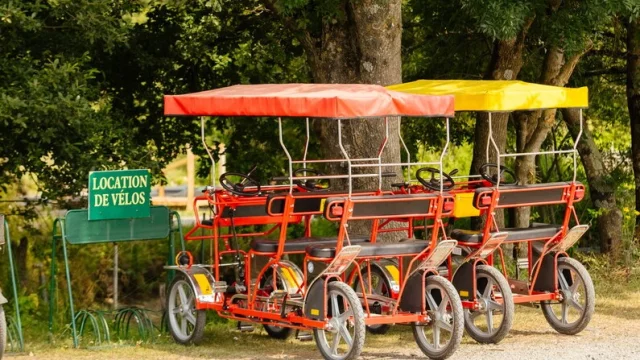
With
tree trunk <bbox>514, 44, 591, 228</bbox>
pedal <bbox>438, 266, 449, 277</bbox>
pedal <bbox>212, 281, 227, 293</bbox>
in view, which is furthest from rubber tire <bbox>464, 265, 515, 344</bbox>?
tree trunk <bbox>514, 44, 591, 228</bbox>

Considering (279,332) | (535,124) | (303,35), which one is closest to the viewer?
(279,332)

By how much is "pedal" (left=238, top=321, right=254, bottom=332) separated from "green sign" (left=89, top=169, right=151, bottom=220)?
4.63 ft

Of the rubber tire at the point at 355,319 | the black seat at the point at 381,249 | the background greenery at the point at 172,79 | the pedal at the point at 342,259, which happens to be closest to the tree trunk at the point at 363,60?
the background greenery at the point at 172,79

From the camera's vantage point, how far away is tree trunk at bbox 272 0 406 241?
43.8ft

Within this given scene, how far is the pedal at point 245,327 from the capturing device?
11523mm

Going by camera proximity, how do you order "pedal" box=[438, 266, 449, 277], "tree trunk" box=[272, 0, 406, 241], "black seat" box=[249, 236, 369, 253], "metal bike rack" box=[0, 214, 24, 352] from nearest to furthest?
1. "black seat" box=[249, 236, 369, 253]
2. "metal bike rack" box=[0, 214, 24, 352]
3. "pedal" box=[438, 266, 449, 277]
4. "tree trunk" box=[272, 0, 406, 241]

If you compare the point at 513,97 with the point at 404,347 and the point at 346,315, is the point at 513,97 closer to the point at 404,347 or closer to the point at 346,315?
the point at 404,347

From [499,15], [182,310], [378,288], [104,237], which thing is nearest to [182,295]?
[182,310]

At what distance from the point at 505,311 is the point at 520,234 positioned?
805mm

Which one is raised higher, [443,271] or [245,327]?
[443,271]

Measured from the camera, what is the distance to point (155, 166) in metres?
13.6

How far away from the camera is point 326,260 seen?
10344 mm

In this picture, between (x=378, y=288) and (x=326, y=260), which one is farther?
(x=378, y=288)

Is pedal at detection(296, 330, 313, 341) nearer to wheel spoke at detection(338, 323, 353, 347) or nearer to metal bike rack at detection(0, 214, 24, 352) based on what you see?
wheel spoke at detection(338, 323, 353, 347)
